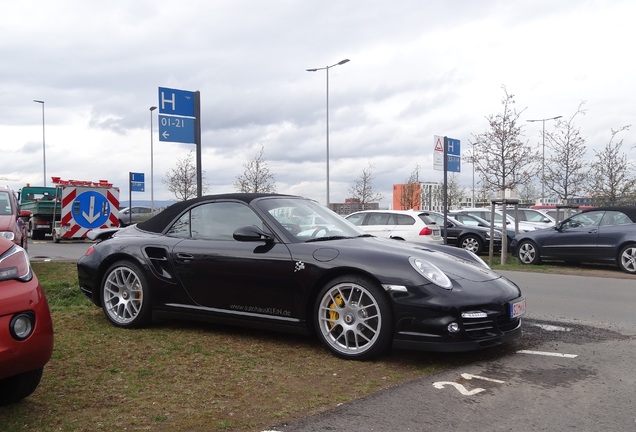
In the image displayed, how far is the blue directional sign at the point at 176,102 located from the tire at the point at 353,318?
→ 477 cm

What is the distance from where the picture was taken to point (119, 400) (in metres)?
3.82

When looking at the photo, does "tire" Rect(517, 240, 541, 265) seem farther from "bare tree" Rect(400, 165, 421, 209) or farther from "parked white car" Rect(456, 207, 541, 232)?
"bare tree" Rect(400, 165, 421, 209)

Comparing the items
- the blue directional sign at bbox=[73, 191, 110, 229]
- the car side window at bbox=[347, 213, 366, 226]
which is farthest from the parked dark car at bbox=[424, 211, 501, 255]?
the blue directional sign at bbox=[73, 191, 110, 229]

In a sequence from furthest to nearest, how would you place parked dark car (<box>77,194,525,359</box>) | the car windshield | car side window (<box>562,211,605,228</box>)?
car side window (<box>562,211,605,228</box>) < the car windshield < parked dark car (<box>77,194,525,359</box>)

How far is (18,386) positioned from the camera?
140 inches

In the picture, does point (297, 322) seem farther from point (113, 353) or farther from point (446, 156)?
point (446, 156)

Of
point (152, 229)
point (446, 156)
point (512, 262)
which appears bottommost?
point (512, 262)

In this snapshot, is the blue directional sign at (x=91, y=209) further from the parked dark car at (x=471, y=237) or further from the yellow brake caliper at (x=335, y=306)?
the yellow brake caliper at (x=335, y=306)

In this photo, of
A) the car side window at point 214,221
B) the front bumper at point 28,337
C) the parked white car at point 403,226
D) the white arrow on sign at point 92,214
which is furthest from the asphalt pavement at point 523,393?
the white arrow on sign at point 92,214

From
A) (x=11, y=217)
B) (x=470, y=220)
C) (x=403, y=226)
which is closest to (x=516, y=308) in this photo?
(x=11, y=217)

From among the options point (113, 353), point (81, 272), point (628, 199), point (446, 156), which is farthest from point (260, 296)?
point (628, 199)

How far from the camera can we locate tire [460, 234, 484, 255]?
17.9 meters

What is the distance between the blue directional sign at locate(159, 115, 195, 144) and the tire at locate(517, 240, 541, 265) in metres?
9.42

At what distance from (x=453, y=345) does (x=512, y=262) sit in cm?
1187
